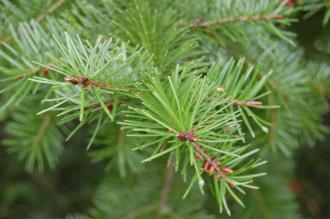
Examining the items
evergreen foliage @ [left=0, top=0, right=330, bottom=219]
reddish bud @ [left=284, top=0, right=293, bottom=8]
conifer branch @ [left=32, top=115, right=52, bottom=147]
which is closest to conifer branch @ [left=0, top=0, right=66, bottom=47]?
evergreen foliage @ [left=0, top=0, right=330, bottom=219]

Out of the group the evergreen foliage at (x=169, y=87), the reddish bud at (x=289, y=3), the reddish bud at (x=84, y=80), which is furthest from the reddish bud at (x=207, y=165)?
the reddish bud at (x=289, y=3)

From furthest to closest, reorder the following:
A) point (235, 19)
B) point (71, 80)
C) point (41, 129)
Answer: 1. point (41, 129)
2. point (235, 19)
3. point (71, 80)

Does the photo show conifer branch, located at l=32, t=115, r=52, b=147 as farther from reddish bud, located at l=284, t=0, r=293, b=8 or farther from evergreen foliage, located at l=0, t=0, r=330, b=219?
reddish bud, located at l=284, t=0, r=293, b=8

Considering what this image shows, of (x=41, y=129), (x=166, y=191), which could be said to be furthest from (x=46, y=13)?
(x=166, y=191)

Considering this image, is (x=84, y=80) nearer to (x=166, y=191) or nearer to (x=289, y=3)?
(x=289, y=3)

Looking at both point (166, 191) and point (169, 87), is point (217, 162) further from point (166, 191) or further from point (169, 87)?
point (166, 191)

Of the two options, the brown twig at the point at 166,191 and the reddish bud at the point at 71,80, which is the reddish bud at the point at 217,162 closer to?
the reddish bud at the point at 71,80

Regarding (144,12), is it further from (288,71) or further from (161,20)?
(288,71)

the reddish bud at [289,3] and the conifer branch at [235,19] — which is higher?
the reddish bud at [289,3]

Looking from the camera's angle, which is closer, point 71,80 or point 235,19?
point 71,80

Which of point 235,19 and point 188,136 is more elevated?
point 235,19

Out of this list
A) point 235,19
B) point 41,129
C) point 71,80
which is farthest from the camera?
point 41,129
